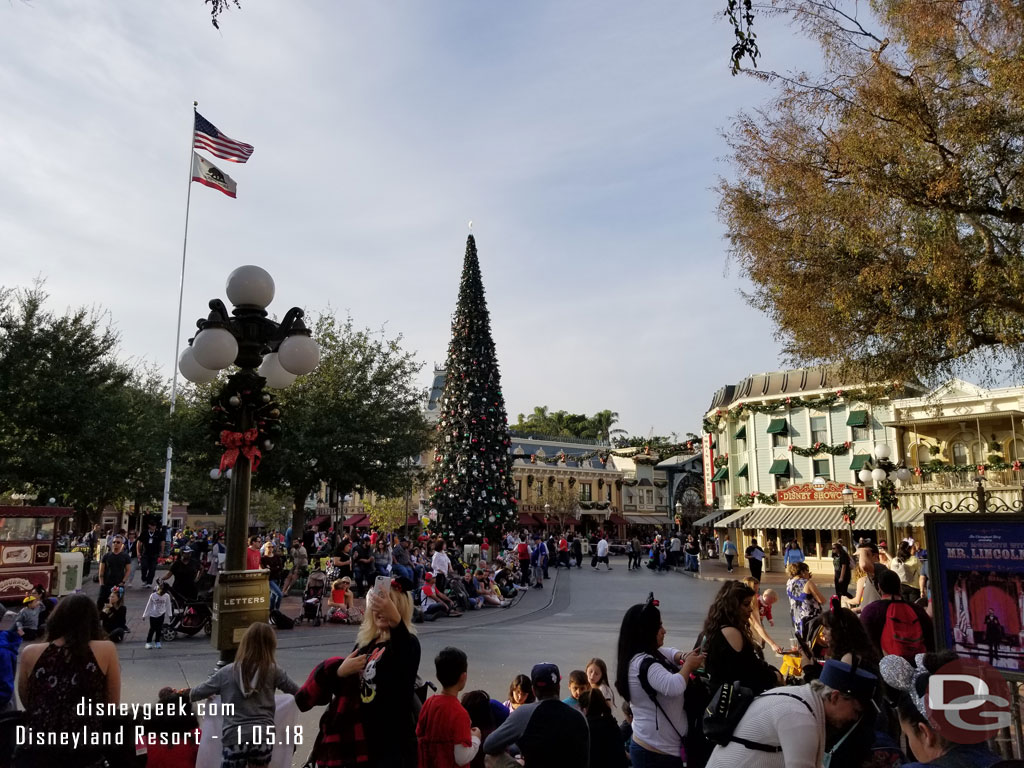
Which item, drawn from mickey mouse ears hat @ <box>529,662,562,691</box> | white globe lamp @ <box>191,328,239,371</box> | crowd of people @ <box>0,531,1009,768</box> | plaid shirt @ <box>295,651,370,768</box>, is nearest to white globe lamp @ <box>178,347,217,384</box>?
white globe lamp @ <box>191,328,239,371</box>

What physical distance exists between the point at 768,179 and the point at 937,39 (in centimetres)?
261

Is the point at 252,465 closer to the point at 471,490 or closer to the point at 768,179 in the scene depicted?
the point at 768,179

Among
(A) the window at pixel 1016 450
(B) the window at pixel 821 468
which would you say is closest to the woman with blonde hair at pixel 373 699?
(A) the window at pixel 1016 450

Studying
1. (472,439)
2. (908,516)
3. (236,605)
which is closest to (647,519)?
(908,516)

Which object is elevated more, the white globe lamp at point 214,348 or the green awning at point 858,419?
the green awning at point 858,419

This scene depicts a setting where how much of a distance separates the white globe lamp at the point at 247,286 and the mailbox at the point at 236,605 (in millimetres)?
2358

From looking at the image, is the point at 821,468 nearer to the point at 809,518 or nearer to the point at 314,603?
the point at 809,518

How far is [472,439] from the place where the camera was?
2789 centimetres

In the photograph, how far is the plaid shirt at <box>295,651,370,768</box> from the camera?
3.62 meters

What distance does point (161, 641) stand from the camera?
11.7 meters

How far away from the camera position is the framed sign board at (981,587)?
5.68m

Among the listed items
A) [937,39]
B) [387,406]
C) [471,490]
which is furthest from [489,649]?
[387,406]

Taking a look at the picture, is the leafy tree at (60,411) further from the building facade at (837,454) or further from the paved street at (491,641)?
the building facade at (837,454)

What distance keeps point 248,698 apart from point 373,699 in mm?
803
